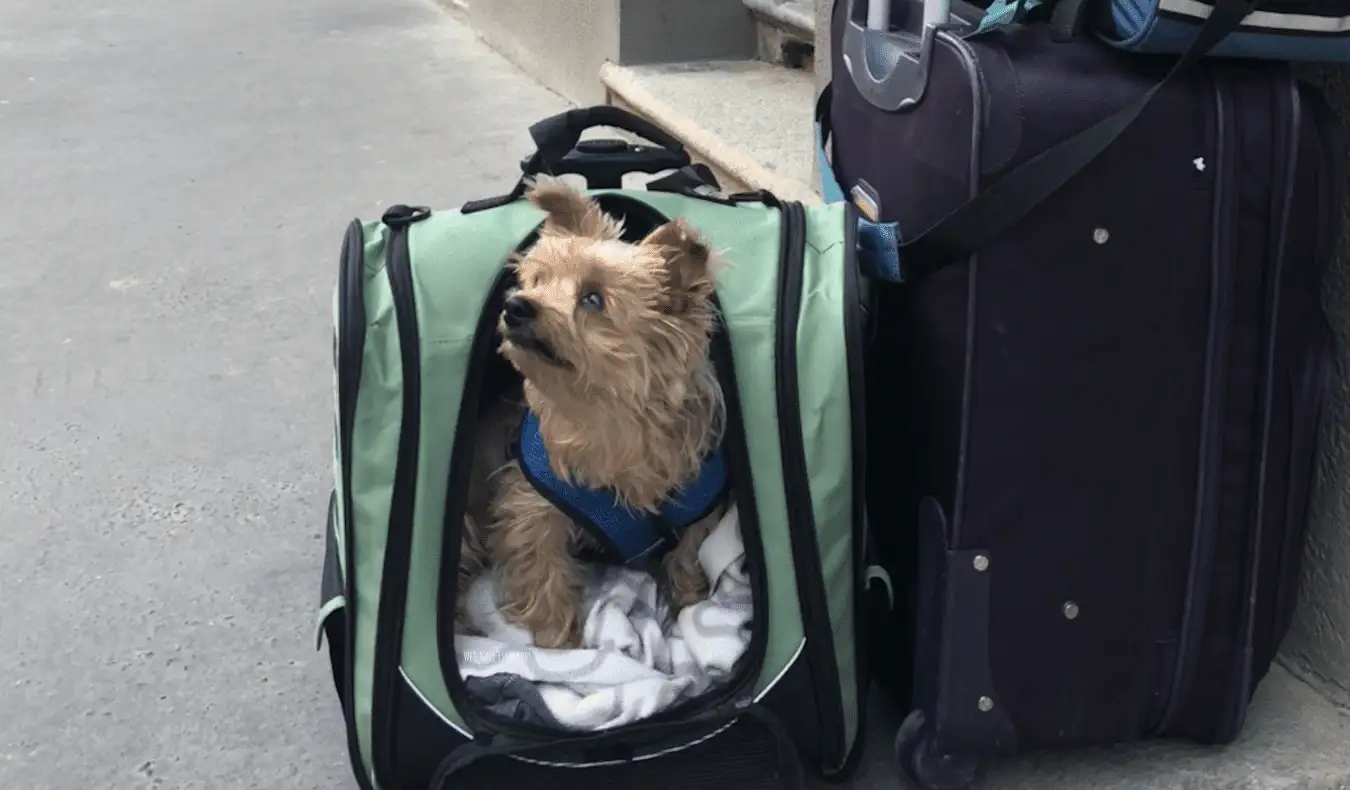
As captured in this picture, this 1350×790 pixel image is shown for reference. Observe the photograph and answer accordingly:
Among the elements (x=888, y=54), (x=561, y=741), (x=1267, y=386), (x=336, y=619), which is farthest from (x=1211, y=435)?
(x=336, y=619)

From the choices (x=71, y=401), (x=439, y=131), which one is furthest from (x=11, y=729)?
(x=439, y=131)

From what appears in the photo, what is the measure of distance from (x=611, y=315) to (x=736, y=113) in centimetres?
231

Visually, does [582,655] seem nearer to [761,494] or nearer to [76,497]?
[761,494]

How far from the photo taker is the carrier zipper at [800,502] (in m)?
1.56

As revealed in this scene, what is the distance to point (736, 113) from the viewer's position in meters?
3.68

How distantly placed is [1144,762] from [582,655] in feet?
2.43

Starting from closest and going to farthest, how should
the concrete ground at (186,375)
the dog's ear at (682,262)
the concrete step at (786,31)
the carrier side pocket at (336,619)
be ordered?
the dog's ear at (682,262) → the carrier side pocket at (336,619) → the concrete ground at (186,375) → the concrete step at (786,31)

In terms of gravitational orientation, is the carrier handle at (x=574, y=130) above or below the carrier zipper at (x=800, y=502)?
above

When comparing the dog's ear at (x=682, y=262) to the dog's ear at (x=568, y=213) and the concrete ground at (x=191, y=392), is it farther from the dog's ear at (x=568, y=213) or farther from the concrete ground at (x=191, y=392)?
the concrete ground at (x=191, y=392)

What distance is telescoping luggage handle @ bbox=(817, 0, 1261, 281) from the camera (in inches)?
54.8

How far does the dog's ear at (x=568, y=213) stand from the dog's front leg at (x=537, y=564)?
342mm

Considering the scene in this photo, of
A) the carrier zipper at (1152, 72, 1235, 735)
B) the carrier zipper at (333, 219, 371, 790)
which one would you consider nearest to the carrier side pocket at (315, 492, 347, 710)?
the carrier zipper at (333, 219, 371, 790)

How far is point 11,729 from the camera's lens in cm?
185

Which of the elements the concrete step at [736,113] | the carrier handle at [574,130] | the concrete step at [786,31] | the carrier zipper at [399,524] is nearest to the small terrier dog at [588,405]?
the carrier zipper at [399,524]
